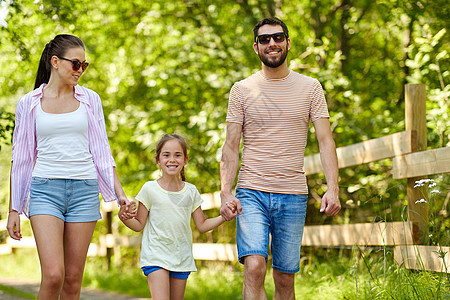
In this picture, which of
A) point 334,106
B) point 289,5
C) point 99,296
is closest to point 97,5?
point 289,5

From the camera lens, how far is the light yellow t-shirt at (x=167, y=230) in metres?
3.99

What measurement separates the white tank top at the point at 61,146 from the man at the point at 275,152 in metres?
0.89

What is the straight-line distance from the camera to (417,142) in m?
5.25

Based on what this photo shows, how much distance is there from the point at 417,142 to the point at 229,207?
210 centimetres

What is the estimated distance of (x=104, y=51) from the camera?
1097 cm

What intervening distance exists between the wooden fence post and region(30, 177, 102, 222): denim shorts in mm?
2628

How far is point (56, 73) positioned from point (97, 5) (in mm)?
6815

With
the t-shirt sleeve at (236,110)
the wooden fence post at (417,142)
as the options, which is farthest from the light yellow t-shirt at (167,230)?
the wooden fence post at (417,142)

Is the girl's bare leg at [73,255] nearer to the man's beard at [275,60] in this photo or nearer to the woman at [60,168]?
the woman at [60,168]

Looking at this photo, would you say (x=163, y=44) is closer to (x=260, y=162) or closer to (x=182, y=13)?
(x=182, y=13)

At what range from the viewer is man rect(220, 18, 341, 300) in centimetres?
401

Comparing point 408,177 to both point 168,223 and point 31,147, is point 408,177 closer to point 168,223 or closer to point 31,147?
point 168,223

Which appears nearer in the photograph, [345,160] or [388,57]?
[345,160]

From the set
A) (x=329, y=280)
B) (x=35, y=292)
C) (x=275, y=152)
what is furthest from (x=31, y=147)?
(x=35, y=292)
